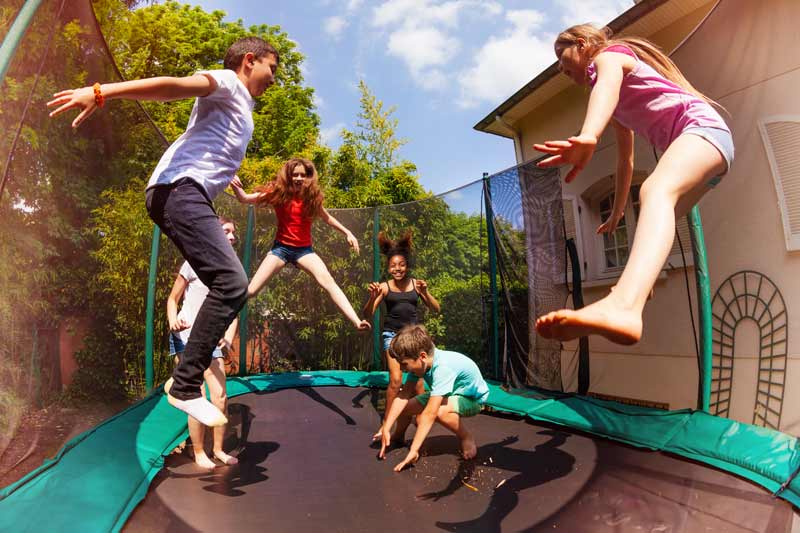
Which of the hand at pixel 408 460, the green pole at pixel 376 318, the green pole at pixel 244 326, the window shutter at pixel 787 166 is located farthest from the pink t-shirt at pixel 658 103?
the green pole at pixel 244 326

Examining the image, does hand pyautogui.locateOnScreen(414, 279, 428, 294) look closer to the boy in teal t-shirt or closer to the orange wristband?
the boy in teal t-shirt

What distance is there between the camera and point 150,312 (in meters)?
2.75

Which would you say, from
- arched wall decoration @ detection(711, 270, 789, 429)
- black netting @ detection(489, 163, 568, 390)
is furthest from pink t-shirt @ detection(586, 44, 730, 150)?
black netting @ detection(489, 163, 568, 390)

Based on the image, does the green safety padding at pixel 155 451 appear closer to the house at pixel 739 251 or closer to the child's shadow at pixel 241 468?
the house at pixel 739 251

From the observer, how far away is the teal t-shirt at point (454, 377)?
1974mm

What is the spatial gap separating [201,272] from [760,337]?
185 centimetres

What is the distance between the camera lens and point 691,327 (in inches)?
83.5

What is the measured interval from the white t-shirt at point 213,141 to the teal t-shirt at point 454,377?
1.11 m

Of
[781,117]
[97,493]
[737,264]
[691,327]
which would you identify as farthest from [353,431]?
[781,117]

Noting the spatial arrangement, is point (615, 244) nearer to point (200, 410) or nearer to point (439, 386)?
point (439, 386)

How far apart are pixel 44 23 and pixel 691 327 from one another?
259 cm

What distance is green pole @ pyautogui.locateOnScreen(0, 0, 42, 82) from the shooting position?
1.13m

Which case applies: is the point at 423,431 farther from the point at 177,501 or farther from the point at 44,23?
the point at 44,23

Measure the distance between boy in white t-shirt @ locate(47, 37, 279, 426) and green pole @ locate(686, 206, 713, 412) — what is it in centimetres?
181
